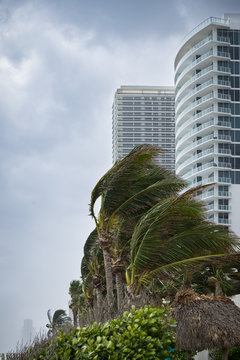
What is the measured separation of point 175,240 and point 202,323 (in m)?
3.17

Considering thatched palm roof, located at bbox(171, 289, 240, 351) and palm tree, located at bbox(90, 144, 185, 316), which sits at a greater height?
palm tree, located at bbox(90, 144, 185, 316)

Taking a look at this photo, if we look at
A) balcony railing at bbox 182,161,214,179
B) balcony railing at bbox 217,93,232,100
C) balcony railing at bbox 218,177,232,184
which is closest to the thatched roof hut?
balcony railing at bbox 218,177,232,184

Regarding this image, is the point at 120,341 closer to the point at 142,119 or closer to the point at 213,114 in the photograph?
the point at 213,114

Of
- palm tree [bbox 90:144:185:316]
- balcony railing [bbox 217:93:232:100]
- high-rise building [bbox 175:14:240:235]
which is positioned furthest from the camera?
balcony railing [bbox 217:93:232:100]

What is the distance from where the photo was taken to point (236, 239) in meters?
14.2

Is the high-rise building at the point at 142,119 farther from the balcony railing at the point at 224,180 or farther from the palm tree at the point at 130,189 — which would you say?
the palm tree at the point at 130,189

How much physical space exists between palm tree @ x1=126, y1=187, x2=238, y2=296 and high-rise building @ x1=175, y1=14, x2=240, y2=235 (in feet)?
174

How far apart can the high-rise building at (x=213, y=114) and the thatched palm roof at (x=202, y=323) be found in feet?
168

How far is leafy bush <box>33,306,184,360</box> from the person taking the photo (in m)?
8.55

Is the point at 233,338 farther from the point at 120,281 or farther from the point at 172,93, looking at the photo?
the point at 172,93

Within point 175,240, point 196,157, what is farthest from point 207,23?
point 175,240

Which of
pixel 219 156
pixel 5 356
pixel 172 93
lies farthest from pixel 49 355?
pixel 172 93

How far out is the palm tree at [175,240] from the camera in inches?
551

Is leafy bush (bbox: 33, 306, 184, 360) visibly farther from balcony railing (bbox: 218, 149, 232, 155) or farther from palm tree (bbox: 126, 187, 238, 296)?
balcony railing (bbox: 218, 149, 232, 155)
